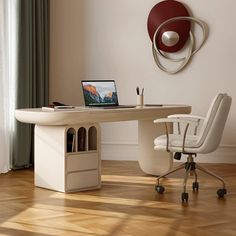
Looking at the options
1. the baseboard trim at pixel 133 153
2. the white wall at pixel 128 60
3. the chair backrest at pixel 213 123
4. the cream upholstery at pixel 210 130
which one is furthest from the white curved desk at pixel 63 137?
the baseboard trim at pixel 133 153

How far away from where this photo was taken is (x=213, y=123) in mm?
4059

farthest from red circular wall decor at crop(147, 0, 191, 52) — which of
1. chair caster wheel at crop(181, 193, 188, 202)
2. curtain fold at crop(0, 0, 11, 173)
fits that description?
chair caster wheel at crop(181, 193, 188, 202)

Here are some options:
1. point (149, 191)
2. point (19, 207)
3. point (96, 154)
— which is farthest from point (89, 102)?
point (19, 207)

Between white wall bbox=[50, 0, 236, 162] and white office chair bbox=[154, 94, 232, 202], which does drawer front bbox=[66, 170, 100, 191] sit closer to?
white office chair bbox=[154, 94, 232, 202]

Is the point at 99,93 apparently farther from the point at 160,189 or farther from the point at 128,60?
the point at 128,60

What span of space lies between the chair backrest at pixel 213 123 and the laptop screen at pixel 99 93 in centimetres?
97

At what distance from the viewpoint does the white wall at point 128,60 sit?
19.4 feet

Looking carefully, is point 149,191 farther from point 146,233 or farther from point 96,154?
point 146,233

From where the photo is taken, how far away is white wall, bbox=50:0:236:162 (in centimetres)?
590

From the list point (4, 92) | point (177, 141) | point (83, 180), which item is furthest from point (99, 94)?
point (4, 92)

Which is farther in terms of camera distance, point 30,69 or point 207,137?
point 30,69

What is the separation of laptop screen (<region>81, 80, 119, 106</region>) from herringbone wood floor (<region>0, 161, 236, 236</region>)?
0.73 metres

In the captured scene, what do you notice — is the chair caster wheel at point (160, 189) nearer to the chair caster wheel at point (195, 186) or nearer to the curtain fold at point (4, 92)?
the chair caster wheel at point (195, 186)

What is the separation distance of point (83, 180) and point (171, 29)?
7.56 feet
